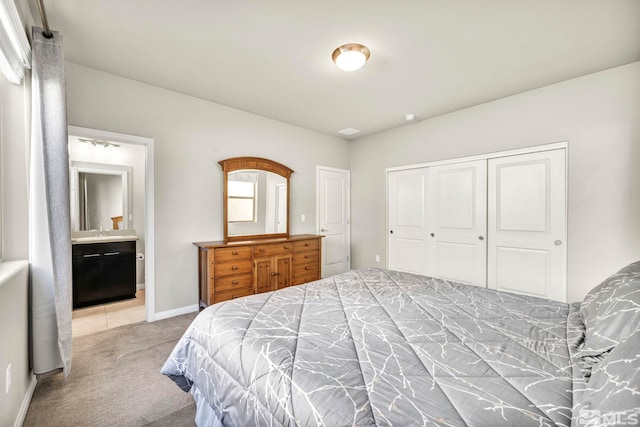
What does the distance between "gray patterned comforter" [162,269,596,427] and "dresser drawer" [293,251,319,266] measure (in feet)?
6.63

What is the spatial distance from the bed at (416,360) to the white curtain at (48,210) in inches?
41.0

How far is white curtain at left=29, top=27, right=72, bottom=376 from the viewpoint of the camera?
6.05 feet

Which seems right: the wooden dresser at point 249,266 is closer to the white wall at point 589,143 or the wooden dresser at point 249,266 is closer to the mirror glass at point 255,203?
the mirror glass at point 255,203

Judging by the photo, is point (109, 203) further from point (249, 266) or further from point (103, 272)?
point (249, 266)

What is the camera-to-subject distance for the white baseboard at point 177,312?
3.10 metres

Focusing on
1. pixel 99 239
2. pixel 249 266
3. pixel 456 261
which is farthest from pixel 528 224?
pixel 99 239

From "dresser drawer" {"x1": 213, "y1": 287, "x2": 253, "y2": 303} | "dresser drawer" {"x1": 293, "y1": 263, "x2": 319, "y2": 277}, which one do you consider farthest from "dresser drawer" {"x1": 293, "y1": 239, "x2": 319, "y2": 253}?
"dresser drawer" {"x1": 213, "y1": 287, "x2": 253, "y2": 303}

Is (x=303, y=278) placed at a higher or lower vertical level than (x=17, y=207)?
lower

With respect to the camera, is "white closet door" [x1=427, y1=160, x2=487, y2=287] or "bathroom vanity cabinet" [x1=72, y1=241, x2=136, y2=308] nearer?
"bathroom vanity cabinet" [x1=72, y1=241, x2=136, y2=308]

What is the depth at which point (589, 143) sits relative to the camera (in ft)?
9.28

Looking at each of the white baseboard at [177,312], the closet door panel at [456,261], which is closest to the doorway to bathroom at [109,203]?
the white baseboard at [177,312]

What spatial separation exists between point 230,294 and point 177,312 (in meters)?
0.66

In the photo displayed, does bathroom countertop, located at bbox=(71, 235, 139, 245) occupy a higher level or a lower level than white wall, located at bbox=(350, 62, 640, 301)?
lower

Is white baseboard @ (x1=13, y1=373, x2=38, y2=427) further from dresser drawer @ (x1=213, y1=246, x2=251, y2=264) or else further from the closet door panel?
the closet door panel
